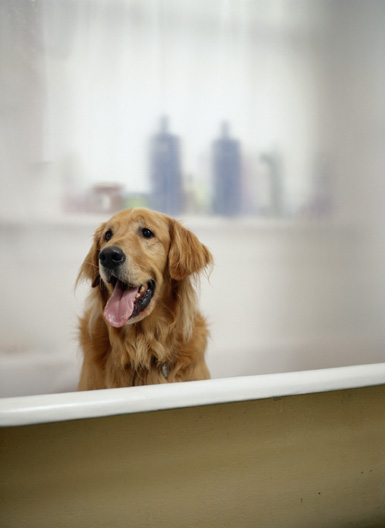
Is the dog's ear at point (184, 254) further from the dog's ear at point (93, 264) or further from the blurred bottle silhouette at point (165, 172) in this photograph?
the dog's ear at point (93, 264)

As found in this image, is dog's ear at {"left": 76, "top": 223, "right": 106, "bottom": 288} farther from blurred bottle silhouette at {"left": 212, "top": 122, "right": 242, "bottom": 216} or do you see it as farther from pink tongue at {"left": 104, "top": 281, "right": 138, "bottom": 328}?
blurred bottle silhouette at {"left": 212, "top": 122, "right": 242, "bottom": 216}

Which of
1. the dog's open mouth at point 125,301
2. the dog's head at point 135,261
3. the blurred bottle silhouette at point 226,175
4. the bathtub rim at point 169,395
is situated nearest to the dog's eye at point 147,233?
the dog's head at point 135,261

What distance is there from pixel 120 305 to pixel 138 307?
0.05 metres

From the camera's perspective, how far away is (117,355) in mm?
1089

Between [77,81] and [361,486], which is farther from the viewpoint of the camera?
[77,81]

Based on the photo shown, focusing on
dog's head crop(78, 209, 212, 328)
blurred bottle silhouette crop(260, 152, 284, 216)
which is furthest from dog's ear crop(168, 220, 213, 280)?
blurred bottle silhouette crop(260, 152, 284, 216)

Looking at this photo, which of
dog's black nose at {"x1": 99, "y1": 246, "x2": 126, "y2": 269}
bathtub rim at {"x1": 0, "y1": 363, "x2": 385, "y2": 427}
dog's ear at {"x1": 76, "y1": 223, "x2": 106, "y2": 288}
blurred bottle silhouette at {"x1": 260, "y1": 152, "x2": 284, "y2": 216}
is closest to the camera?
bathtub rim at {"x1": 0, "y1": 363, "x2": 385, "y2": 427}

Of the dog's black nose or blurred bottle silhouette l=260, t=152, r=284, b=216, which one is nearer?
the dog's black nose

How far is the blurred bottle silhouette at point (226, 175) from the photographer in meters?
1.32

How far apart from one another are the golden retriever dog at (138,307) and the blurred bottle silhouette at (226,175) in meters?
0.22

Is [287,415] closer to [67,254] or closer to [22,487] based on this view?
[22,487]

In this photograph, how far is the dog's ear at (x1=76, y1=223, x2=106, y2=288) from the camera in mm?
1134

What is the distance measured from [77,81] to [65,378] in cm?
80

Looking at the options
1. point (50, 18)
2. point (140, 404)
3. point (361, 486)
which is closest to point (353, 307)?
point (361, 486)
